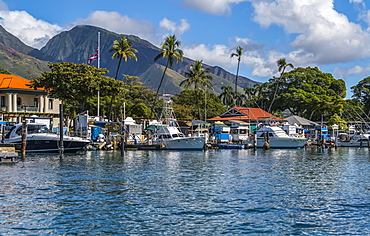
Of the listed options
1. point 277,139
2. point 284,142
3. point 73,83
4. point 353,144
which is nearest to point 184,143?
point 277,139

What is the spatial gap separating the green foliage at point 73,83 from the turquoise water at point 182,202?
31.5 meters

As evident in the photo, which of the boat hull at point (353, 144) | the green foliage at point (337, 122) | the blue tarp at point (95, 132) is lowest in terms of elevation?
the boat hull at point (353, 144)

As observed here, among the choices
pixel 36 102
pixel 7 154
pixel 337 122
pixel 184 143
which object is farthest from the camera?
pixel 337 122

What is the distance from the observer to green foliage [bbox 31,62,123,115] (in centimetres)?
6275

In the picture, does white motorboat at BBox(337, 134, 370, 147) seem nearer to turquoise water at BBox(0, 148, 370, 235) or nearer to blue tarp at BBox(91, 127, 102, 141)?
blue tarp at BBox(91, 127, 102, 141)

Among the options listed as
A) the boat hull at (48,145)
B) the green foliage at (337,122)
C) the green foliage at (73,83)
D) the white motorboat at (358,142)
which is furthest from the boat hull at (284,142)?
the boat hull at (48,145)

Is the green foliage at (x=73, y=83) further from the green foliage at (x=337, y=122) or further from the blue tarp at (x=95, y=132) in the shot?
the green foliage at (x=337, y=122)

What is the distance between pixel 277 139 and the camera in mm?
68062

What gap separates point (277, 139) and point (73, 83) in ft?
102

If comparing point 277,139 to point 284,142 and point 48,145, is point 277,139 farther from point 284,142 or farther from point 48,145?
point 48,145

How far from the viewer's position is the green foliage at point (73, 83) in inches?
2470

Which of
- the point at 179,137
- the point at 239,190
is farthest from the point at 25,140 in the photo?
the point at 239,190

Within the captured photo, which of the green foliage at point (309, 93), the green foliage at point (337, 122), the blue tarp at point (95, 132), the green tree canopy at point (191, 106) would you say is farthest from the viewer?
the green foliage at point (309, 93)

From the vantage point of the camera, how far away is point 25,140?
46.3 metres
